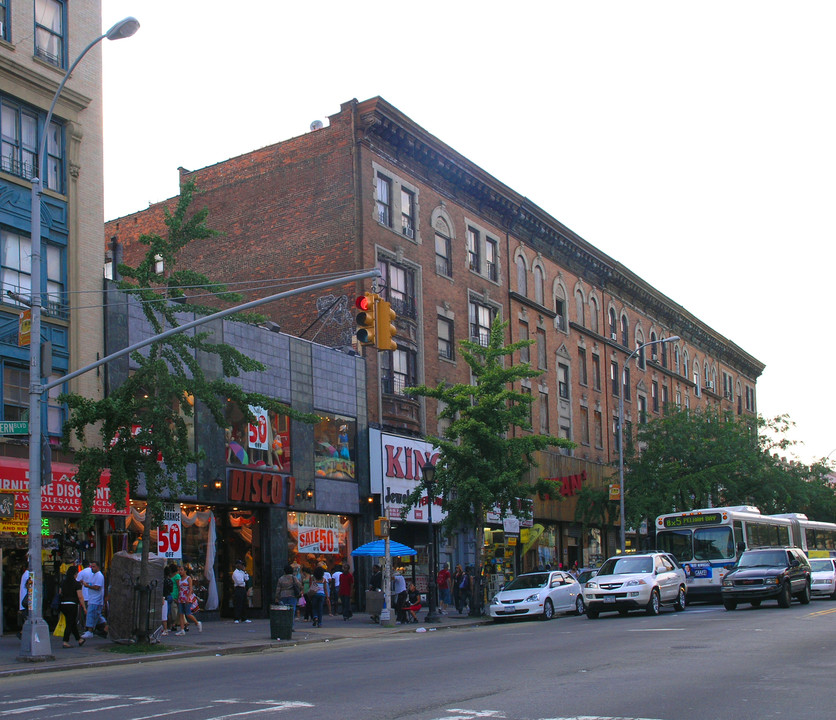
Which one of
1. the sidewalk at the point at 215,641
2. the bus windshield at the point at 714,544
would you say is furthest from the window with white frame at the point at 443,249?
the sidewalk at the point at 215,641

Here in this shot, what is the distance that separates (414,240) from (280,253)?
527 centimetres

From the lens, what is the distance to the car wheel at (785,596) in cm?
2803

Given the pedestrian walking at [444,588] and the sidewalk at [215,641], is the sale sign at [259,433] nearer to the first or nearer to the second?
the sidewalk at [215,641]

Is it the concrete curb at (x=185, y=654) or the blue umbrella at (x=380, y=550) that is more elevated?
the blue umbrella at (x=380, y=550)

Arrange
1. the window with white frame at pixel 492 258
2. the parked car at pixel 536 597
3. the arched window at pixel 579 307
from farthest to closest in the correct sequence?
the arched window at pixel 579 307, the window with white frame at pixel 492 258, the parked car at pixel 536 597

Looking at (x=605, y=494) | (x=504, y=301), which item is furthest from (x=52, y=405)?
(x=605, y=494)

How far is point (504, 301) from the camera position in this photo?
45.9 meters

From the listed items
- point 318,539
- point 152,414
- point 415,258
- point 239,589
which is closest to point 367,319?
point 152,414

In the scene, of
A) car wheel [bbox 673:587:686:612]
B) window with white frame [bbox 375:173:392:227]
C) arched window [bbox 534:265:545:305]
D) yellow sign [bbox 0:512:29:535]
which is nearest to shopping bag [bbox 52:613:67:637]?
yellow sign [bbox 0:512:29:535]

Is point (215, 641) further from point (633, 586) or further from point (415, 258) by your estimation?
point (415, 258)

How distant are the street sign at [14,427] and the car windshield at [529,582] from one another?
1582 cm

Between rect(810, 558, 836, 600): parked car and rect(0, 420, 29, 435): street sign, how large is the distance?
83.1 feet

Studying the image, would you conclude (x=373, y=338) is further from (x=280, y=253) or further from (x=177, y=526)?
(x=280, y=253)

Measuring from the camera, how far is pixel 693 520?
34.0 m
